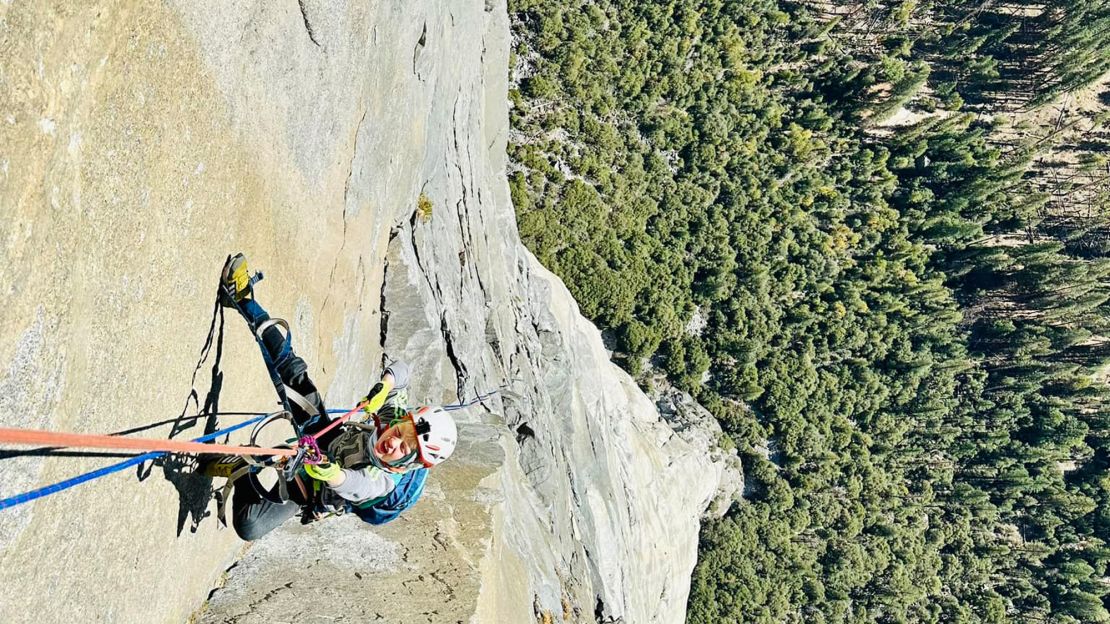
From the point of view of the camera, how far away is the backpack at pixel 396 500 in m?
6.76

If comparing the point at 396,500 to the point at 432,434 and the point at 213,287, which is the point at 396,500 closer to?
the point at 432,434

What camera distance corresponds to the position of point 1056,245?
180 ft

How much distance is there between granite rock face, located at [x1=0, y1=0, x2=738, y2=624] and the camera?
4.22 m

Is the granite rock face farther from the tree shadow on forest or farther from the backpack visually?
the backpack

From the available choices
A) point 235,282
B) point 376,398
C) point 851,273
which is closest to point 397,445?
point 376,398

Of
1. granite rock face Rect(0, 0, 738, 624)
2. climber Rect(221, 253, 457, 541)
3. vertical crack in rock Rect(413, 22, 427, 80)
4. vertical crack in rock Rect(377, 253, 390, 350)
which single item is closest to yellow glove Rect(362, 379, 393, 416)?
climber Rect(221, 253, 457, 541)

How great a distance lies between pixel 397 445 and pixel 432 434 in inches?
12.9

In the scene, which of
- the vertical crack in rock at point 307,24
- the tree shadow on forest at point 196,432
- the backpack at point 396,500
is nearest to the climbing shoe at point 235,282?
the tree shadow on forest at point 196,432

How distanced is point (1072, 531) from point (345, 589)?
62.2 meters

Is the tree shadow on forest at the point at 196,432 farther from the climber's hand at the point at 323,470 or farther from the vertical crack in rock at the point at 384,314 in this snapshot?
the vertical crack in rock at the point at 384,314

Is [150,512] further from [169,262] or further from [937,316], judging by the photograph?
[937,316]

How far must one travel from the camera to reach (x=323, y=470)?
6.07 m

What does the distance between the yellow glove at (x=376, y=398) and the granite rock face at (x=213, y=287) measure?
143 centimetres

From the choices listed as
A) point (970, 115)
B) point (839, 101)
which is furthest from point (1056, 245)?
point (839, 101)
